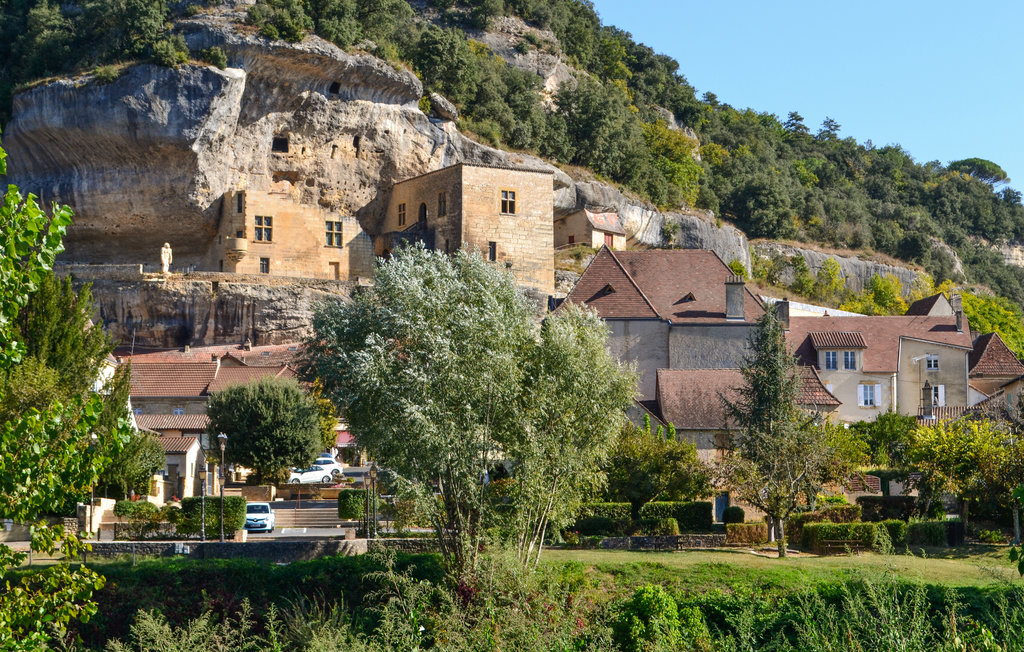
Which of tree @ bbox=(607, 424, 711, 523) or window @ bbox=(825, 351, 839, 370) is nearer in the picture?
→ tree @ bbox=(607, 424, 711, 523)

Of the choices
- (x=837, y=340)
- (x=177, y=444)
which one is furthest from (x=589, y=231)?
(x=177, y=444)

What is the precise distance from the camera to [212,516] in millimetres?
30547

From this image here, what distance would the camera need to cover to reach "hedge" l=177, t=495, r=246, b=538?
30.4 meters

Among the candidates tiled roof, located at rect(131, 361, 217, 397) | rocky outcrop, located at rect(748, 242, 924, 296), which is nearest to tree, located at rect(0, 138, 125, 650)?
tiled roof, located at rect(131, 361, 217, 397)

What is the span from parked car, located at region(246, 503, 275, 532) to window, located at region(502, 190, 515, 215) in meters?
30.9

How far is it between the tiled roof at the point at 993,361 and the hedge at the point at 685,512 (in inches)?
1065

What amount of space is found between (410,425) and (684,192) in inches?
2536

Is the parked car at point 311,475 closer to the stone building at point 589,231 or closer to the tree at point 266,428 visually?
the tree at point 266,428

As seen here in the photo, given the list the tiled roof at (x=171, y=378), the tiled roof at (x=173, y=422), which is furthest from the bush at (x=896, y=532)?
the tiled roof at (x=171, y=378)

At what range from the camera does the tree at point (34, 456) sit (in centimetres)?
1077

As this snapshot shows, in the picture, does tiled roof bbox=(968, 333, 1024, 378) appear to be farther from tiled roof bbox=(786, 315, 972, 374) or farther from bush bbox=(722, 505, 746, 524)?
bush bbox=(722, 505, 746, 524)

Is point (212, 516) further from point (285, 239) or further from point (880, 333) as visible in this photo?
point (880, 333)

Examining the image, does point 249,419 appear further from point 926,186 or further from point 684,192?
point 926,186

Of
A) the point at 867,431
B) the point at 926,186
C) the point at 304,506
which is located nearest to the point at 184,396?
the point at 304,506
